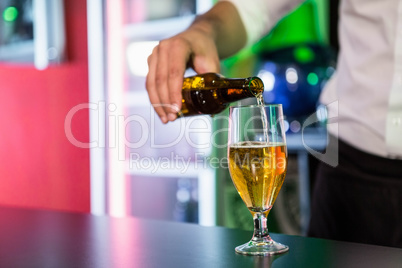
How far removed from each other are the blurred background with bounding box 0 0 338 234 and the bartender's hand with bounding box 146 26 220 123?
63.5 inches

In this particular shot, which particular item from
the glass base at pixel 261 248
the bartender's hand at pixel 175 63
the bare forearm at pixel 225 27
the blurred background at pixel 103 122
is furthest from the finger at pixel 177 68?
the blurred background at pixel 103 122

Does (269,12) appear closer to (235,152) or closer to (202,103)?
(202,103)

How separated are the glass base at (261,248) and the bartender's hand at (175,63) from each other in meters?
0.37

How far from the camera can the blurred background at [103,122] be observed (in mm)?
2951

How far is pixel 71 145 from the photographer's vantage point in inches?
136

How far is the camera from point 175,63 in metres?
1.04

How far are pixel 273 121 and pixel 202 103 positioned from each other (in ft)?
0.98

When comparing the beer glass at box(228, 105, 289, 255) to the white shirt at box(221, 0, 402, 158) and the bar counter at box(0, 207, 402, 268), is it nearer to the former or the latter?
the bar counter at box(0, 207, 402, 268)

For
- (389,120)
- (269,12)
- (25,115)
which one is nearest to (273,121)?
(389,120)

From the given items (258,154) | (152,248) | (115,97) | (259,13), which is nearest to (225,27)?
(259,13)

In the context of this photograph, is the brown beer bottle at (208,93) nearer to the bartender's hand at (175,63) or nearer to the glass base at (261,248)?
the bartender's hand at (175,63)

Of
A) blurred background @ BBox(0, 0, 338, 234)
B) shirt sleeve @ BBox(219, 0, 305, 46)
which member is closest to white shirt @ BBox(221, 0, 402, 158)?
shirt sleeve @ BBox(219, 0, 305, 46)

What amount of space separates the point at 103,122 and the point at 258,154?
271 centimetres

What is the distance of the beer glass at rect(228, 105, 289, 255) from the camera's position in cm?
84
